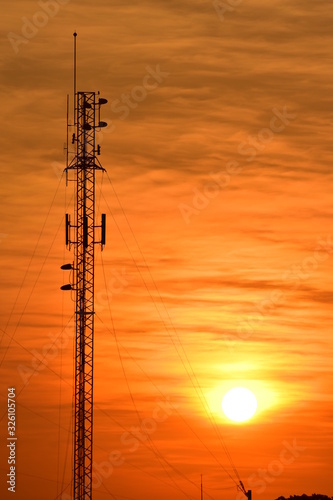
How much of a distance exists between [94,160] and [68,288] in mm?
9763

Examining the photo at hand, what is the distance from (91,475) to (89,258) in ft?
52.2

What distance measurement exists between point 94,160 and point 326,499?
104 metres

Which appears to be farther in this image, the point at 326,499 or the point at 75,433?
the point at 326,499

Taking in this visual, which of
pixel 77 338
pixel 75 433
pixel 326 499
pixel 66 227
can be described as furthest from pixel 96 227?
pixel 326 499

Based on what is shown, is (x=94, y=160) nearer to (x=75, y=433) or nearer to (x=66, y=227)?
(x=66, y=227)

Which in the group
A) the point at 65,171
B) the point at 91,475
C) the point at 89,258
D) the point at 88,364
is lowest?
the point at 91,475

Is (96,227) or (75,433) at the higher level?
(96,227)

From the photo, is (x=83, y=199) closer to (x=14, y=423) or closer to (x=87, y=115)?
(x=87, y=115)

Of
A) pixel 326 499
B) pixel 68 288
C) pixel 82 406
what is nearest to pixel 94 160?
pixel 68 288

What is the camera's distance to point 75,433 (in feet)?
307

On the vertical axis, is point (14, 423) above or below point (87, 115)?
below

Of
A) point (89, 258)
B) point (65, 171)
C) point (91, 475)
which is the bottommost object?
point (91, 475)

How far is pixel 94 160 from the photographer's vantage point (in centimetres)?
9519

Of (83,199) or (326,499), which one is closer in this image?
(83,199)
